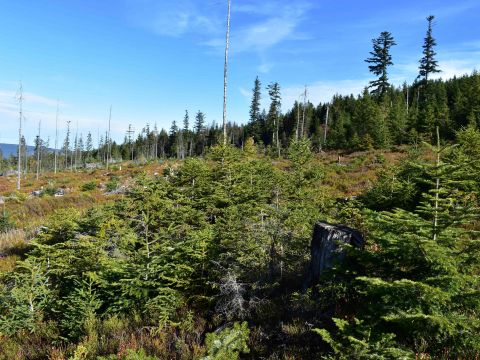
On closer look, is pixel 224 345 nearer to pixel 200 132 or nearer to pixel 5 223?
pixel 5 223

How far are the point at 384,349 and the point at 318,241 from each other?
8.39 ft

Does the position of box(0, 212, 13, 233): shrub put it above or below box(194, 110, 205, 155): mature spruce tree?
below

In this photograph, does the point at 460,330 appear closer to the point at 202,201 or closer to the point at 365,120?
the point at 202,201

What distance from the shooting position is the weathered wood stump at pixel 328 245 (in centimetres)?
562

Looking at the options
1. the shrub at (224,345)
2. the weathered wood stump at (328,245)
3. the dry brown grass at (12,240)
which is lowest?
the dry brown grass at (12,240)

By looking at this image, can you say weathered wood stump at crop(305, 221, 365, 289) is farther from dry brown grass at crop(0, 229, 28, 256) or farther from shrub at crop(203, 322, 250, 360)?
dry brown grass at crop(0, 229, 28, 256)

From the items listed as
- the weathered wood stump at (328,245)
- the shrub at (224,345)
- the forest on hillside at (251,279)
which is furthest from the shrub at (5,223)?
the weathered wood stump at (328,245)

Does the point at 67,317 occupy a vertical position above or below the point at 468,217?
below

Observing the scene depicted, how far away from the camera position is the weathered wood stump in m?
5.62

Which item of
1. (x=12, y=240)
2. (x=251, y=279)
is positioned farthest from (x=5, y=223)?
(x=251, y=279)

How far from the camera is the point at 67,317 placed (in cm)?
671

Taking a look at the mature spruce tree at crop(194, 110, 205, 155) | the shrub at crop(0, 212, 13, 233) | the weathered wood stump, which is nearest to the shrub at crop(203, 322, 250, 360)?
the weathered wood stump

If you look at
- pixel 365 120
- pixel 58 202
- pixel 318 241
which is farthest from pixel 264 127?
pixel 318 241

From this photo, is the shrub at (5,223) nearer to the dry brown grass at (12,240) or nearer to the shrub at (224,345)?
the dry brown grass at (12,240)
